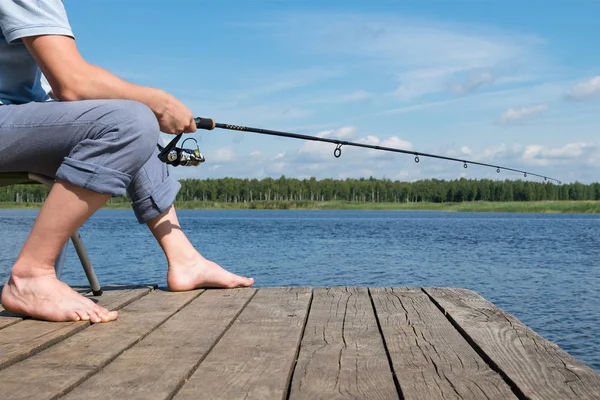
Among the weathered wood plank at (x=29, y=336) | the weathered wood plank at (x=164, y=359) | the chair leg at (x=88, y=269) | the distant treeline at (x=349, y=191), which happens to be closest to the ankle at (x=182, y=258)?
the chair leg at (x=88, y=269)

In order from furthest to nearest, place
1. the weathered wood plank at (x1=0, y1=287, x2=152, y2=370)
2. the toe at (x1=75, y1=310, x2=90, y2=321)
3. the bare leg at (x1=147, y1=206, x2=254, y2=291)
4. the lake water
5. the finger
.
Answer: the lake water < the bare leg at (x1=147, y1=206, x2=254, y2=291) < the finger < the toe at (x1=75, y1=310, x2=90, y2=321) < the weathered wood plank at (x1=0, y1=287, x2=152, y2=370)

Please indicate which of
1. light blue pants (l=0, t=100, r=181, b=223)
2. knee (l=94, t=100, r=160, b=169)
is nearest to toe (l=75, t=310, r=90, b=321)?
light blue pants (l=0, t=100, r=181, b=223)

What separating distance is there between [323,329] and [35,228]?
1.01 meters

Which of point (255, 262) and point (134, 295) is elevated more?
point (134, 295)

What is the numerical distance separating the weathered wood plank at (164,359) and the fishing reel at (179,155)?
2.07 ft

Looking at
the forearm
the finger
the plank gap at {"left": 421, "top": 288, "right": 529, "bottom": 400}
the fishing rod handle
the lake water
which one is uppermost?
the forearm

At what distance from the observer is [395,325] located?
7.61ft

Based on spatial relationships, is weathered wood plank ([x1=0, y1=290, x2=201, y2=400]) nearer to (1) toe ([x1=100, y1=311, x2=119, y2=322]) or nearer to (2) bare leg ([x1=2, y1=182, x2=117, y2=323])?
(1) toe ([x1=100, y1=311, x2=119, y2=322])

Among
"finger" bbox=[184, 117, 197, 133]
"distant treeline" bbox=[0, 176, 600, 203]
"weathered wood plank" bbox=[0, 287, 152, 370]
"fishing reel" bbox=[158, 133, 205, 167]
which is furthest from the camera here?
"distant treeline" bbox=[0, 176, 600, 203]

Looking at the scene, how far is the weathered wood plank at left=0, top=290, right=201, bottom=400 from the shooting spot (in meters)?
1.55

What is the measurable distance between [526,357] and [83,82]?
5.25ft

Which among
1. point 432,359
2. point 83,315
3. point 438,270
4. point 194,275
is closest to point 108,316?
point 83,315

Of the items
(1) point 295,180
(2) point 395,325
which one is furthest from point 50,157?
(1) point 295,180

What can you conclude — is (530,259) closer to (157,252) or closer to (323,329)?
(157,252)
